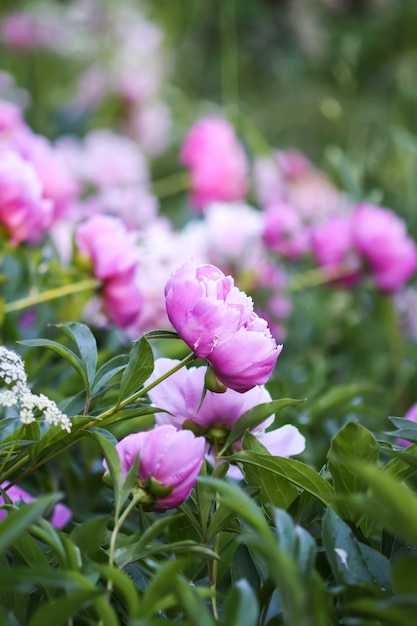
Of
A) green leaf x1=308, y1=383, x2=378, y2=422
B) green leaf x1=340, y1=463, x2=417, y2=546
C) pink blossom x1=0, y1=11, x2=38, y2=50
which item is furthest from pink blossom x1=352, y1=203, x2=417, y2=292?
pink blossom x1=0, y1=11, x2=38, y2=50

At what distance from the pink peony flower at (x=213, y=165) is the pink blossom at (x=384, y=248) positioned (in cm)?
33

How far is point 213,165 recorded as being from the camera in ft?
4.12

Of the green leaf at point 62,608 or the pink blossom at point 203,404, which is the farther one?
the pink blossom at point 203,404

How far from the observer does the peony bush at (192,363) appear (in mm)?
318

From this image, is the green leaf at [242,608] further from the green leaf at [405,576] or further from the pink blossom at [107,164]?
the pink blossom at [107,164]

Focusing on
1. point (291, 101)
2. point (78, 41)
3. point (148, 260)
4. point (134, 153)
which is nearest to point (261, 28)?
point (291, 101)

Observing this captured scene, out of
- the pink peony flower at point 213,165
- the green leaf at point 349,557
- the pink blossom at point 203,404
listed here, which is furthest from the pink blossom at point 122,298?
the pink peony flower at point 213,165

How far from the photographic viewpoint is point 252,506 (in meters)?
0.32

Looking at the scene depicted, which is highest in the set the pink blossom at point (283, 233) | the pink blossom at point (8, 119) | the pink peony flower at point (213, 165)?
the pink blossom at point (8, 119)

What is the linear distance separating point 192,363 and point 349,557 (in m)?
0.30

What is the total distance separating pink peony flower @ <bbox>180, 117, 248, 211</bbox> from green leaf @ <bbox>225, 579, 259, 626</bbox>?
3.19 feet

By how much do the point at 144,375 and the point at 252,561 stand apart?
0.32ft

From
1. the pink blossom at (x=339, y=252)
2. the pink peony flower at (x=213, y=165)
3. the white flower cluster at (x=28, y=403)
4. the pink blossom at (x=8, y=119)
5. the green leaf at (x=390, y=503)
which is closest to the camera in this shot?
the green leaf at (x=390, y=503)

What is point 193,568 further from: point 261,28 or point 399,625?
point 261,28
